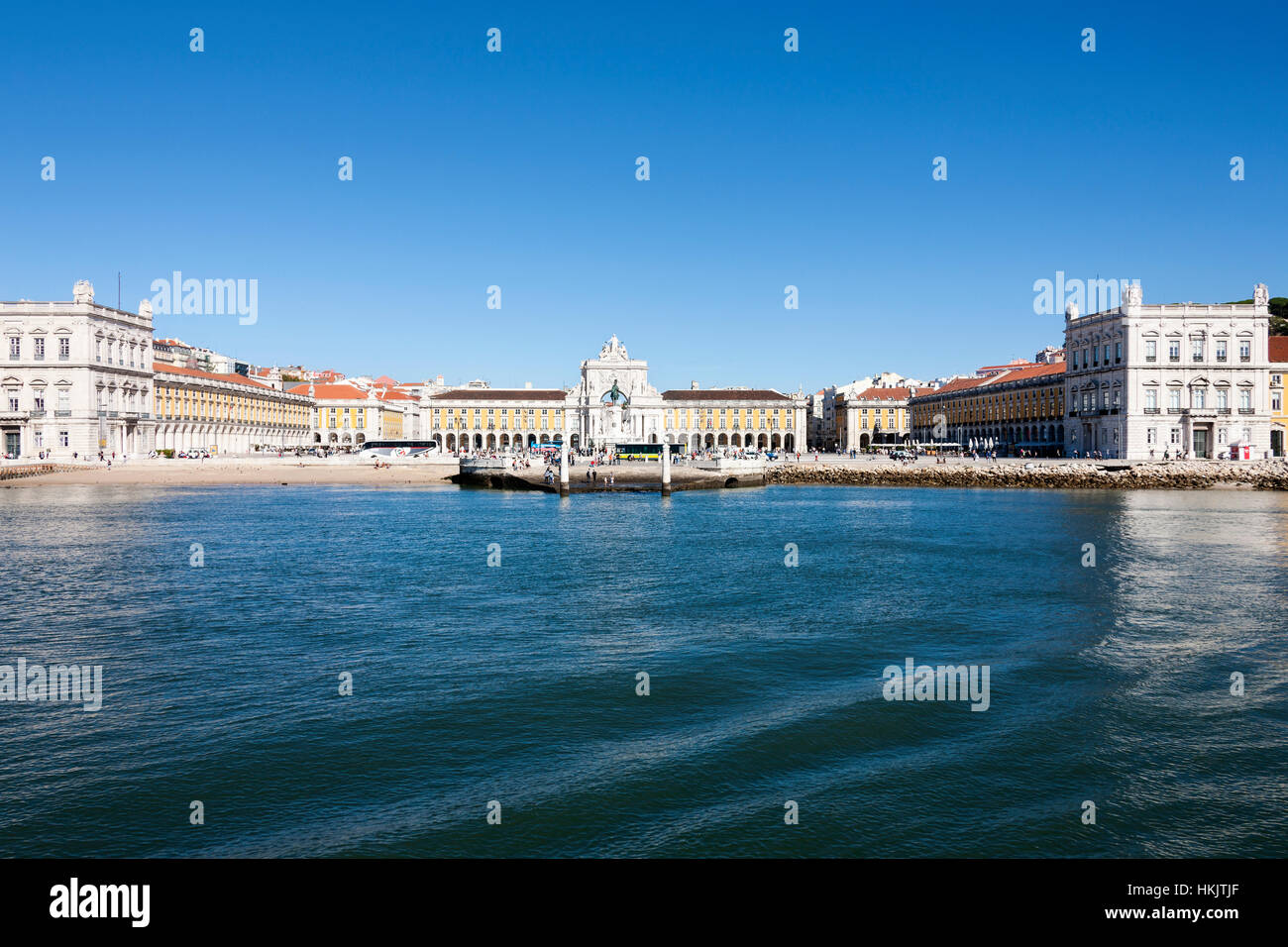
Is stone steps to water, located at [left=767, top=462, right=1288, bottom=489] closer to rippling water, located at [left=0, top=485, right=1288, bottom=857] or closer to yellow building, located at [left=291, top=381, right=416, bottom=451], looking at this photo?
rippling water, located at [left=0, top=485, right=1288, bottom=857]

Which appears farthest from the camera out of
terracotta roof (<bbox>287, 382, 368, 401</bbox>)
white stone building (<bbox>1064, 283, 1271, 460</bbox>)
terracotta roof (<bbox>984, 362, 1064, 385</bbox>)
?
terracotta roof (<bbox>287, 382, 368, 401</bbox>)

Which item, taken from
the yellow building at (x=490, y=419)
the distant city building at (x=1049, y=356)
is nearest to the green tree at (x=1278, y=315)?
the distant city building at (x=1049, y=356)

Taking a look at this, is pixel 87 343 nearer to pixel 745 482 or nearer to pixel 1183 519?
pixel 745 482

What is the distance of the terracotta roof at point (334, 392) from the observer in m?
128

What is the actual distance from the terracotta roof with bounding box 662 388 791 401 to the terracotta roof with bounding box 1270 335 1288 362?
70.1m

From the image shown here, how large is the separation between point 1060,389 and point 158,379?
269 ft

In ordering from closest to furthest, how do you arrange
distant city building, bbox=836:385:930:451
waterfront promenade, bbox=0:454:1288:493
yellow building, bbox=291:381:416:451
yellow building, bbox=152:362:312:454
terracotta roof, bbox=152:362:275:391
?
waterfront promenade, bbox=0:454:1288:493 → yellow building, bbox=152:362:312:454 → terracotta roof, bbox=152:362:275:391 → yellow building, bbox=291:381:416:451 → distant city building, bbox=836:385:930:451

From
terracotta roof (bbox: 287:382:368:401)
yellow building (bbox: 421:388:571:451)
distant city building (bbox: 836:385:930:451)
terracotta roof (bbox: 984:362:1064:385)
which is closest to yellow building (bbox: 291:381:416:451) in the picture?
terracotta roof (bbox: 287:382:368:401)

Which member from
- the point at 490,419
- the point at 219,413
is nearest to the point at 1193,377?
the point at 219,413

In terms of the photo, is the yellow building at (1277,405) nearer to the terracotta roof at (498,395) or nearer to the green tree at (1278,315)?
the green tree at (1278,315)

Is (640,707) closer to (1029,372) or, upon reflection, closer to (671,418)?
(1029,372)

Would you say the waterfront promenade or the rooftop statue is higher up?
the rooftop statue

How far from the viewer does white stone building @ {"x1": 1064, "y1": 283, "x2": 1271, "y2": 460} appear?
233 ft
